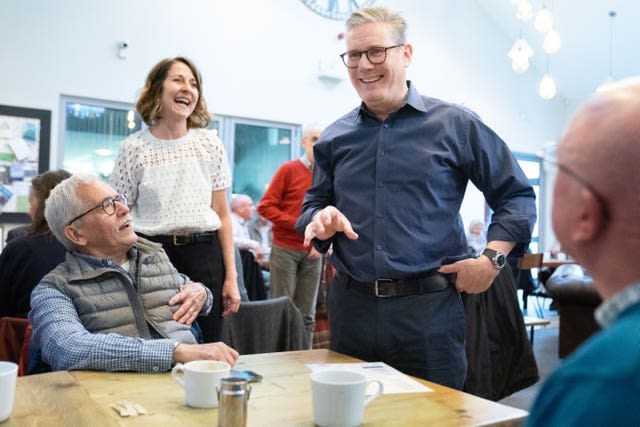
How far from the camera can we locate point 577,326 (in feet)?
17.8

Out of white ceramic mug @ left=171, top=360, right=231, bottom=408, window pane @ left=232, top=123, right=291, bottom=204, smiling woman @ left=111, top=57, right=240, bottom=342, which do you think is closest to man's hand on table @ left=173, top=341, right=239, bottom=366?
white ceramic mug @ left=171, top=360, right=231, bottom=408

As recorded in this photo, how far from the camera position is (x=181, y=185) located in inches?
90.5

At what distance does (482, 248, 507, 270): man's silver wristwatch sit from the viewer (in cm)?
175

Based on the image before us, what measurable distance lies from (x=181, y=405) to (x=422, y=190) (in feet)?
2.99

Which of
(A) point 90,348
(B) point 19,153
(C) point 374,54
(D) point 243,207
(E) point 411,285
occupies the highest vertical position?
(B) point 19,153

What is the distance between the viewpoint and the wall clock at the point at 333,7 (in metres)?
7.67

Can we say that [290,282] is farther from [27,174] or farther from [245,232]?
[27,174]

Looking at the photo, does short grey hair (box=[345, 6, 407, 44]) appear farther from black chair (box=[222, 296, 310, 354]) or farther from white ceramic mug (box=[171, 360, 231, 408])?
black chair (box=[222, 296, 310, 354])

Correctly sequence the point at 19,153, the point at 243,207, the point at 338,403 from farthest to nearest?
the point at 243,207 < the point at 19,153 < the point at 338,403

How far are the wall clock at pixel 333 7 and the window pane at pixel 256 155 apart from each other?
1.55 m

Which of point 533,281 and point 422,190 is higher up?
point 422,190

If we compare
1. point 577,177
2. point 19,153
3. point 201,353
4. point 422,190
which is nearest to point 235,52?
point 19,153

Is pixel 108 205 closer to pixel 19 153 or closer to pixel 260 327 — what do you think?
pixel 260 327

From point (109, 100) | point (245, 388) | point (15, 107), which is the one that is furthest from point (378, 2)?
point (245, 388)
